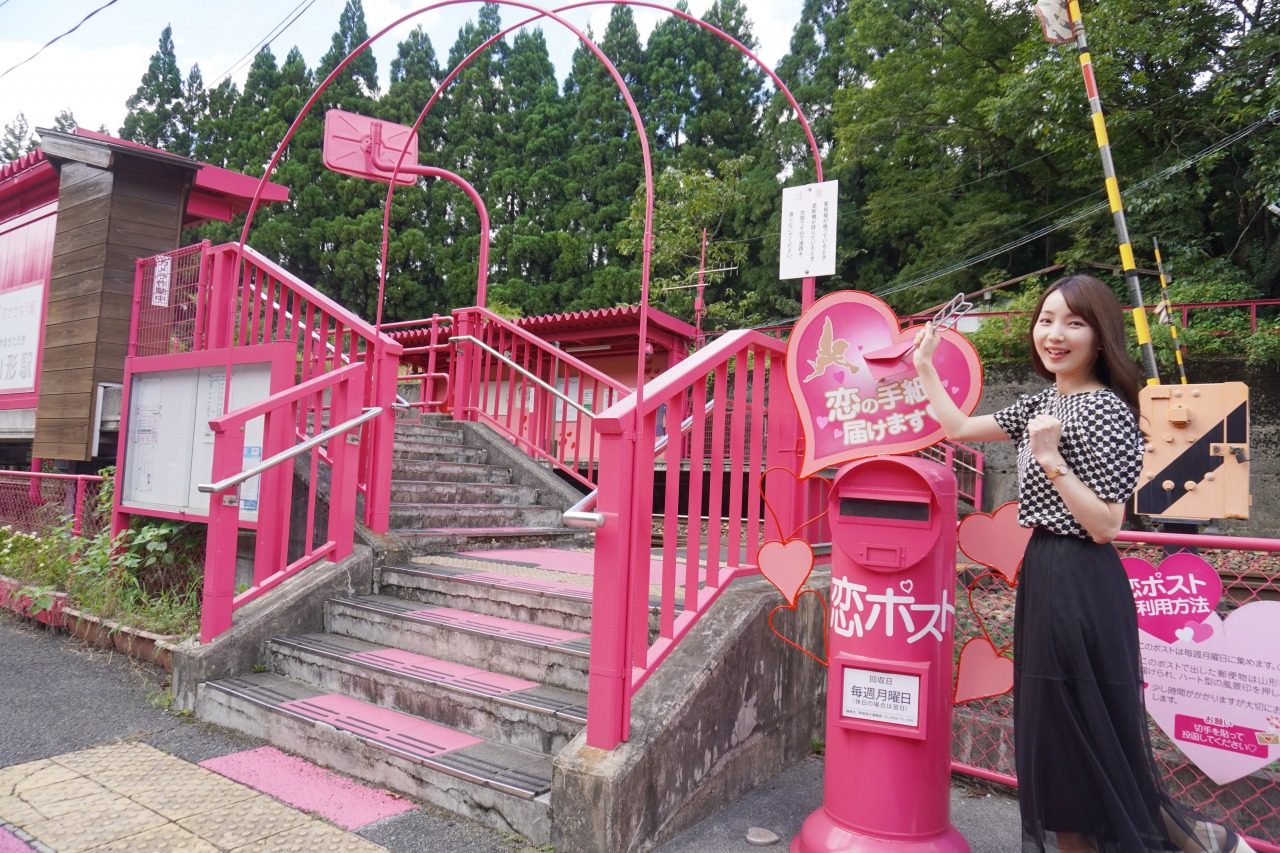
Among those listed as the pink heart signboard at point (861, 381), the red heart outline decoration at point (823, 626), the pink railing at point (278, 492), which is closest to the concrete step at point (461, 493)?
the pink railing at point (278, 492)

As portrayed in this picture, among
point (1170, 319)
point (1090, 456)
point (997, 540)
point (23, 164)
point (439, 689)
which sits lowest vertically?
point (439, 689)

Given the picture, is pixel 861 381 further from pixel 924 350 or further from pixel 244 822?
pixel 244 822

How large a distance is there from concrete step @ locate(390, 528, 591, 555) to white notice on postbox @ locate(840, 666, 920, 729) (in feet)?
10.1

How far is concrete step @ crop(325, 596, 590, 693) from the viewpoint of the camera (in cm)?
315

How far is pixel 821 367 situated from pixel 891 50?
23238 mm

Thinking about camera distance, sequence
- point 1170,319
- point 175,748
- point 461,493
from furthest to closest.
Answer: point 1170,319 < point 461,493 < point 175,748

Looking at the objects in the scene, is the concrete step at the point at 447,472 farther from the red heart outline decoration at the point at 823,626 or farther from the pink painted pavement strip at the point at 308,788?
the red heart outline decoration at the point at 823,626

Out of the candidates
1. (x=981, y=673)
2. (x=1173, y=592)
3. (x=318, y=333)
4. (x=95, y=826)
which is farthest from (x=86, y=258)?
(x=1173, y=592)

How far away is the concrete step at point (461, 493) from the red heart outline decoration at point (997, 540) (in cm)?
393

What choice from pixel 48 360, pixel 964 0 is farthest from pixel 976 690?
pixel 964 0

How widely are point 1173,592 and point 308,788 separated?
3268 millimetres

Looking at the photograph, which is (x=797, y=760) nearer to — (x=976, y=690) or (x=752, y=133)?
(x=976, y=690)

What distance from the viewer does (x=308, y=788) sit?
2871 millimetres

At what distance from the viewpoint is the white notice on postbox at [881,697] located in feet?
7.34
